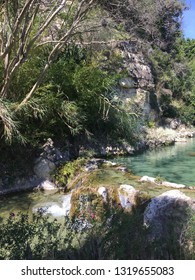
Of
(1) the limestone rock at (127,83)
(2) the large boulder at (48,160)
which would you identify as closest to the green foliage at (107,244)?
(2) the large boulder at (48,160)

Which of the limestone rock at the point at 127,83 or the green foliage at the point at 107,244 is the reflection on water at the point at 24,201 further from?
the limestone rock at the point at 127,83

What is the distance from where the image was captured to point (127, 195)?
5887 millimetres

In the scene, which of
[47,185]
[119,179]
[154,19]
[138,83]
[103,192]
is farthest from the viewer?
[154,19]

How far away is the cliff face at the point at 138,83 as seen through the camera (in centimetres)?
1761

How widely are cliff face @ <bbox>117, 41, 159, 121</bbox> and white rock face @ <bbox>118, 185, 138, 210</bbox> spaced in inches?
438

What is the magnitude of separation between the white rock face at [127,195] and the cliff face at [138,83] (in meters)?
11.1

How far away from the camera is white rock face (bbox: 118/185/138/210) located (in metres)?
5.71

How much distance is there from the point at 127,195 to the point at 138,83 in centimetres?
1321

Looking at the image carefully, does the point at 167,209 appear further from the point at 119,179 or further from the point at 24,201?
the point at 24,201

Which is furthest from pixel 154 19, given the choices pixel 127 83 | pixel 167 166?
pixel 167 166

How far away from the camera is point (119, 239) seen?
117 inches

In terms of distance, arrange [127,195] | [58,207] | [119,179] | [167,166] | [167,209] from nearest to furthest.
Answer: [167,209]
[127,195]
[58,207]
[119,179]
[167,166]

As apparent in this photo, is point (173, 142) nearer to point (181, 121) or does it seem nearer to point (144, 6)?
point (181, 121)
